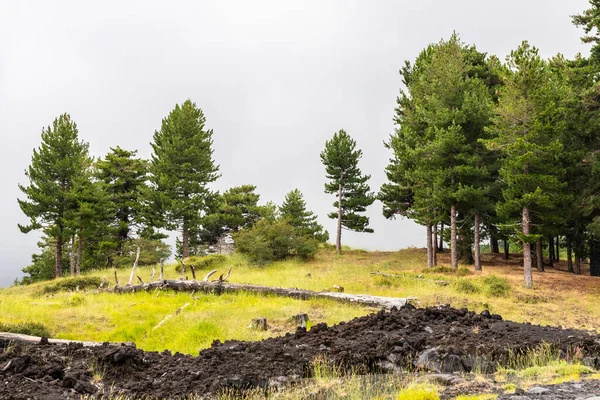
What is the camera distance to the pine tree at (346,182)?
39.9 metres

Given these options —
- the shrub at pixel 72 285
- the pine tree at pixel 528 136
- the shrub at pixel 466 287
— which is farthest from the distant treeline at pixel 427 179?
the shrub at pixel 72 285

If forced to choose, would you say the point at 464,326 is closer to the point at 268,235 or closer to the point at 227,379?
the point at 227,379

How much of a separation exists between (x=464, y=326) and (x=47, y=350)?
10.1 metres

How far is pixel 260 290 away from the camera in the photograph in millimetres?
19859

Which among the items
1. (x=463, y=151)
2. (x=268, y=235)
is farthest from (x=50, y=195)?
(x=463, y=151)

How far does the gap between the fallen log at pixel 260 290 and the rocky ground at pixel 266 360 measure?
5.42m

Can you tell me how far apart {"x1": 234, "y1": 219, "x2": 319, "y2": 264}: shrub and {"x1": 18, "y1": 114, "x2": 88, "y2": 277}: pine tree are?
13.5m

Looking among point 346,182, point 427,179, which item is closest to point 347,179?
point 346,182

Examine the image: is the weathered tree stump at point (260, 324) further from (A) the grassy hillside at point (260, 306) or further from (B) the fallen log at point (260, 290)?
(B) the fallen log at point (260, 290)

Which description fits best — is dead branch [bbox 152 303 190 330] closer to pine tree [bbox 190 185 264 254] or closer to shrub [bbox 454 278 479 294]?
shrub [bbox 454 278 479 294]

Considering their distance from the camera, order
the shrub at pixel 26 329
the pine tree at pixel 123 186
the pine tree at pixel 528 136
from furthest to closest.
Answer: the pine tree at pixel 123 186, the pine tree at pixel 528 136, the shrub at pixel 26 329

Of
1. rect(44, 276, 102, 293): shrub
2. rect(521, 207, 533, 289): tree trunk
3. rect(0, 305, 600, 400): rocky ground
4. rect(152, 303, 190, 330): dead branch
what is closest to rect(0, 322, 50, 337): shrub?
rect(0, 305, 600, 400): rocky ground

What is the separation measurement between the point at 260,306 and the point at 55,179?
25.7 metres

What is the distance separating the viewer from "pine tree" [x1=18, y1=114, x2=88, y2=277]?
1309 inches
